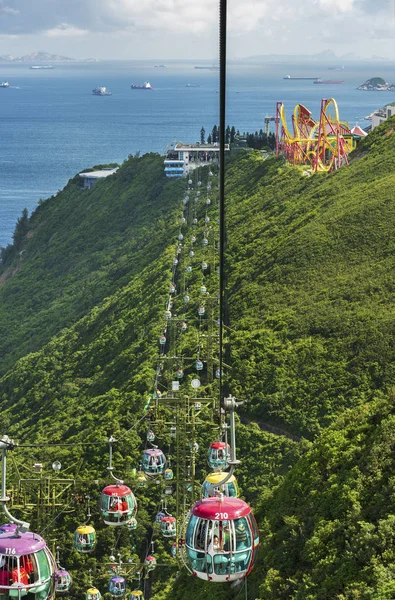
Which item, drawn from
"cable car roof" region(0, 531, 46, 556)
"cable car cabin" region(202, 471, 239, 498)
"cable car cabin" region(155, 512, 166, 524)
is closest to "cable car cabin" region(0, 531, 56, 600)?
"cable car roof" region(0, 531, 46, 556)

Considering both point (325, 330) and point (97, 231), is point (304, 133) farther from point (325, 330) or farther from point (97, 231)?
point (325, 330)

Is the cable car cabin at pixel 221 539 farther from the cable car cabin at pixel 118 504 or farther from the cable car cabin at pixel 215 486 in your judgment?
the cable car cabin at pixel 118 504

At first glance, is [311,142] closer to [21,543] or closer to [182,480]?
[182,480]

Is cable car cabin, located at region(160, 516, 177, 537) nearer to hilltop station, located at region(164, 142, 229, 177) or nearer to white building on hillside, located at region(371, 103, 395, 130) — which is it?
hilltop station, located at region(164, 142, 229, 177)

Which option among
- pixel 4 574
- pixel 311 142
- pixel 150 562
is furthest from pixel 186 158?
pixel 4 574

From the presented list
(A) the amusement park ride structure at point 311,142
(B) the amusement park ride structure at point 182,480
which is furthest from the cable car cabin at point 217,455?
(A) the amusement park ride structure at point 311,142
